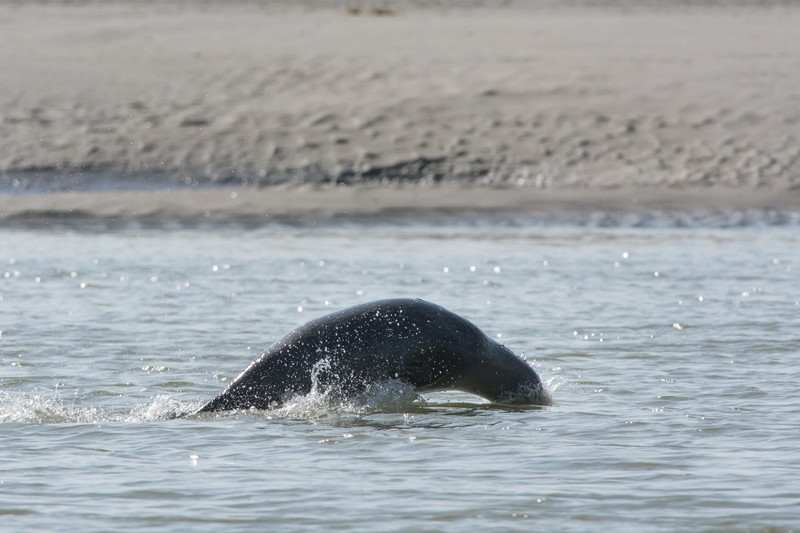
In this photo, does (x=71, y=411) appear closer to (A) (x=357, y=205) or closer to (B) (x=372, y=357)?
(B) (x=372, y=357)

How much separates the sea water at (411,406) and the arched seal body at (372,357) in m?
0.12

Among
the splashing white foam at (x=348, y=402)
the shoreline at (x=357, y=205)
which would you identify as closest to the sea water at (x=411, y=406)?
the splashing white foam at (x=348, y=402)

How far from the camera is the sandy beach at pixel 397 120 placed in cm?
1836

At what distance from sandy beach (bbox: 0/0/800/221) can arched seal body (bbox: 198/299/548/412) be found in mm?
10244

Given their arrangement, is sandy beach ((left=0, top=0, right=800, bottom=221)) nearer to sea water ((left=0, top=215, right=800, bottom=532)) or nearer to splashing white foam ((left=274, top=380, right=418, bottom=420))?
sea water ((left=0, top=215, right=800, bottom=532))

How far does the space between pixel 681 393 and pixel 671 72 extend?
1503 cm

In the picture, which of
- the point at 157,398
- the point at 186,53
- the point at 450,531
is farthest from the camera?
the point at 186,53

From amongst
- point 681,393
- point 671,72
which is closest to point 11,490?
point 681,393

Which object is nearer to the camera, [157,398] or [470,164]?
[157,398]

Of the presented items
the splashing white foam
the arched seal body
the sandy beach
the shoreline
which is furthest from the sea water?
the sandy beach

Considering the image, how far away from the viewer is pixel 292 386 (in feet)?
23.0

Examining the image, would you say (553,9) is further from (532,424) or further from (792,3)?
(532,424)

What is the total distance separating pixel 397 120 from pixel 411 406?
1346cm

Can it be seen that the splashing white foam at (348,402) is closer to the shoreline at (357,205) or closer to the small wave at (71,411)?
the small wave at (71,411)
